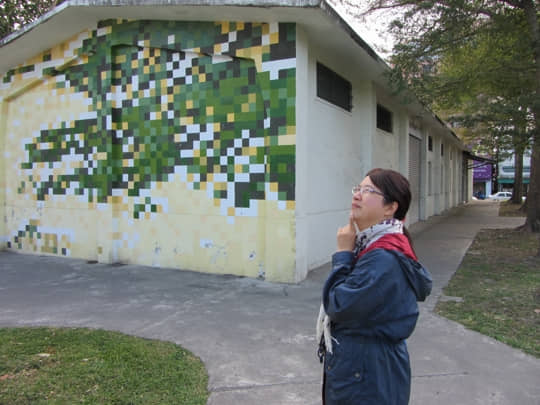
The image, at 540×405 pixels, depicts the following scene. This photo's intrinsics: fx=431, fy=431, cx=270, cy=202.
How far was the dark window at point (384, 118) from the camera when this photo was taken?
1125cm

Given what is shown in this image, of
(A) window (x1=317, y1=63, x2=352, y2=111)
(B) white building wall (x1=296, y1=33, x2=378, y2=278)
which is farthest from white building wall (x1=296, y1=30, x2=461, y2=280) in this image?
(A) window (x1=317, y1=63, x2=352, y2=111)

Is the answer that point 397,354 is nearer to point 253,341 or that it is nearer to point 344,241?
point 344,241

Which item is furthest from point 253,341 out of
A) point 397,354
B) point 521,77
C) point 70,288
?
point 521,77

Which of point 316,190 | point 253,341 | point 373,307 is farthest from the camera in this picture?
point 316,190

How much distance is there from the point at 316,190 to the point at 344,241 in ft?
18.9

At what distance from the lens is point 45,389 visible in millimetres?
3158

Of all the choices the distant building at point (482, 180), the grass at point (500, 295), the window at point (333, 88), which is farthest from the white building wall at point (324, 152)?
the distant building at point (482, 180)

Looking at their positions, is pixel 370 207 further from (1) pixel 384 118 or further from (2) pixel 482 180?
(2) pixel 482 180

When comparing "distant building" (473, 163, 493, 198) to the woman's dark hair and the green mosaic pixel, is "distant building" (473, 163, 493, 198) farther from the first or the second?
the woman's dark hair

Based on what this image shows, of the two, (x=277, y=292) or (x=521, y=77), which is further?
(x=521, y=77)

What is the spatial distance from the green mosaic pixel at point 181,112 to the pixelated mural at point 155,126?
2 cm

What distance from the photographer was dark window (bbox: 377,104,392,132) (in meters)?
11.3

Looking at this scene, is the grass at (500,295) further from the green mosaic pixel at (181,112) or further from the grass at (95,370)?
the grass at (95,370)

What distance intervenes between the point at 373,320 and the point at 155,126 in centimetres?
668
